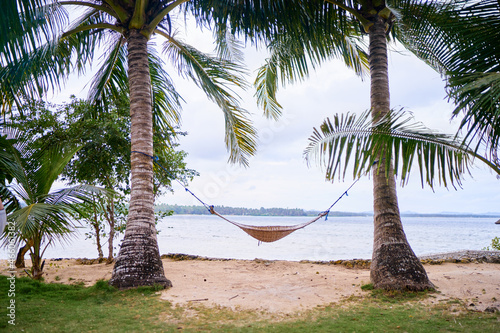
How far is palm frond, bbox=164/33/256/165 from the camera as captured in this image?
5.29m

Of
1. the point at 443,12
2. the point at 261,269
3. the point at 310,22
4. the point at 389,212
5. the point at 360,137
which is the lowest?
the point at 261,269

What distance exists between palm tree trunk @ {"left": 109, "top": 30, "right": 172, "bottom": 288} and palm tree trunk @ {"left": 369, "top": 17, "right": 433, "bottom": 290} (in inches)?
96.4

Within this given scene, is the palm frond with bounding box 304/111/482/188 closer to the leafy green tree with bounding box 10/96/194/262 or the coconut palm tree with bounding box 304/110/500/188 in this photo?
the coconut palm tree with bounding box 304/110/500/188

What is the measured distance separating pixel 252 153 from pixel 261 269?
192 centimetres

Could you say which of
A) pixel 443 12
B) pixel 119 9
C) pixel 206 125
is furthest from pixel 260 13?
pixel 206 125

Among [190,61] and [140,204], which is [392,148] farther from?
[190,61]

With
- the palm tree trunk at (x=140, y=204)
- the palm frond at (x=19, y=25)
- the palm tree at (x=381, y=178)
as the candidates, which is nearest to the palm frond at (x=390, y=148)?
the palm tree at (x=381, y=178)

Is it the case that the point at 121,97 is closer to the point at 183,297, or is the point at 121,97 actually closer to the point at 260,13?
the point at 260,13

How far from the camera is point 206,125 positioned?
27.8ft

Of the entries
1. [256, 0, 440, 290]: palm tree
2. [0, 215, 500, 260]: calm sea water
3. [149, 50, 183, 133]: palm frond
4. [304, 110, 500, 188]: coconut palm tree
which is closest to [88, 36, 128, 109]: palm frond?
[149, 50, 183, 133]: palm frond

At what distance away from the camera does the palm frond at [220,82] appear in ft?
17.3

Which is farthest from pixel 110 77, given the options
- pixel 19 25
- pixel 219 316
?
pixel 219 316

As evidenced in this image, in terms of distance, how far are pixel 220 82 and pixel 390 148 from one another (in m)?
3.16

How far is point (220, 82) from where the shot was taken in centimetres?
537
